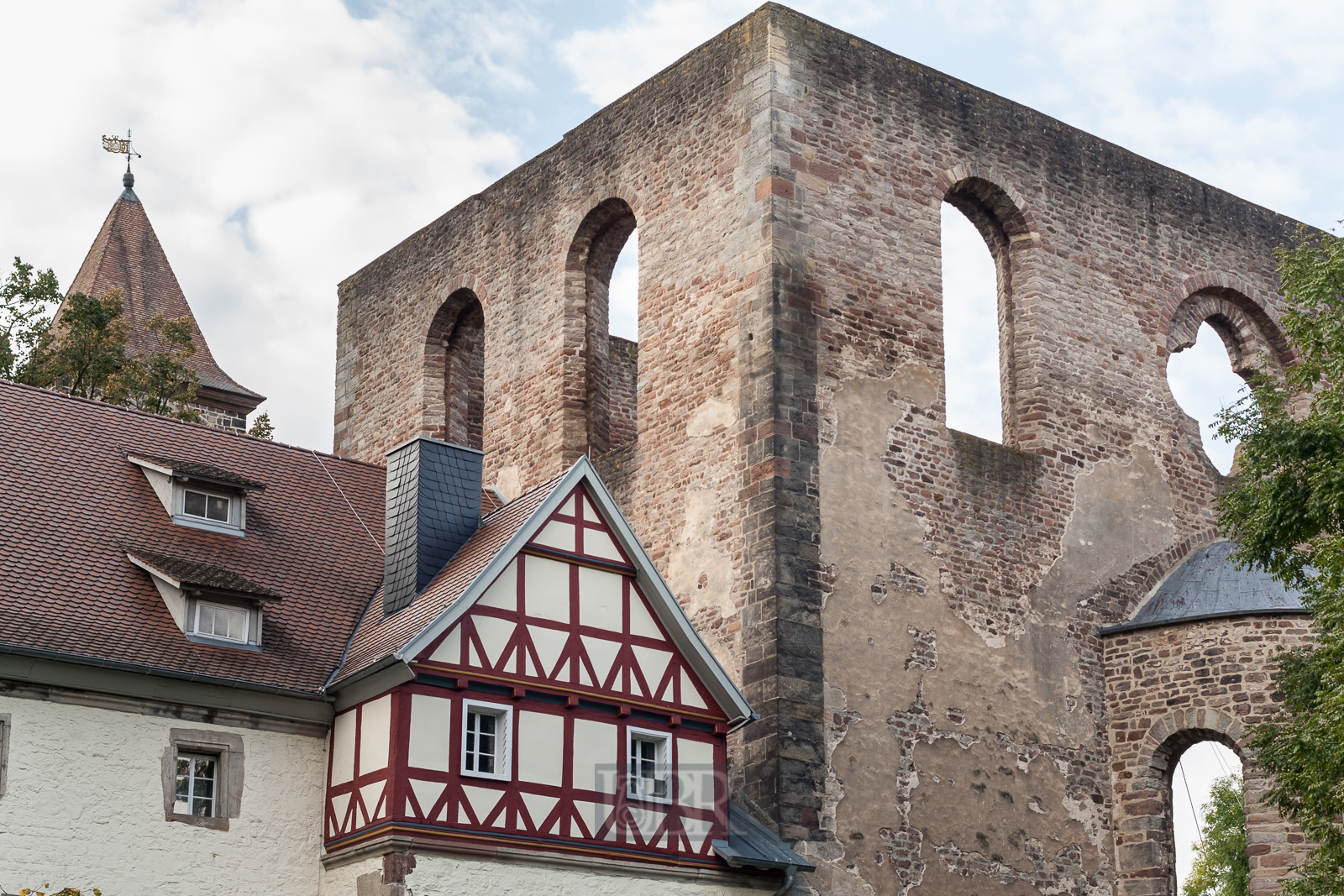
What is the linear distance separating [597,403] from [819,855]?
21.5ft

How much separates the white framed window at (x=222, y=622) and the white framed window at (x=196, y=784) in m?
1.07

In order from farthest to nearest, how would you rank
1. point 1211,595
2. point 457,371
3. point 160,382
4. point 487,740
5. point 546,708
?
point 457,371 < point 160,382 < point 1211,595 < point 546,708 < point 487,740

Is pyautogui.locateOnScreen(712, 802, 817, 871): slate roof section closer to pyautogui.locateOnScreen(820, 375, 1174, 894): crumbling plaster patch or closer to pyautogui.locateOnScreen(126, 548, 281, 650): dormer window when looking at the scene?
pyautogui.locateOnScreen(820, 375, 1174, 894): crumbling plaster patch

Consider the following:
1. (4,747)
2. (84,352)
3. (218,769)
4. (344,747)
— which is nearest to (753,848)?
(344,747)

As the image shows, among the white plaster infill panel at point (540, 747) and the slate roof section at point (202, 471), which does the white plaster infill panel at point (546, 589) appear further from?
the slate roof section at point (202, 471)

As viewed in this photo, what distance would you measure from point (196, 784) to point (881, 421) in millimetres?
7938

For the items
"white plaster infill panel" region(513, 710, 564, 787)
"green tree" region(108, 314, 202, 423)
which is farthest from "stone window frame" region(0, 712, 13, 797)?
"green tree" region(108, 314, 202, 423)

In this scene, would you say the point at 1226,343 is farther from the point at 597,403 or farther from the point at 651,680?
the point at 651,680

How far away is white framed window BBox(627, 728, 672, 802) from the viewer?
16.1m

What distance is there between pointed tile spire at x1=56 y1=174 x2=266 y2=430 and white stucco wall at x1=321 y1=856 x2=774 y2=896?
1941 cm

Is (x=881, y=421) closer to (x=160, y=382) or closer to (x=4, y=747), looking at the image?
(x=4, y=747)

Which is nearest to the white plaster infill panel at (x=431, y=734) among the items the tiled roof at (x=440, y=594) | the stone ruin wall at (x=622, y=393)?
the tiled roof at (x=440, y=594)

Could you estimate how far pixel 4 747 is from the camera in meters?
14.1

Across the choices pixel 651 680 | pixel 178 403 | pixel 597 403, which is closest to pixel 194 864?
pixel 651 680
